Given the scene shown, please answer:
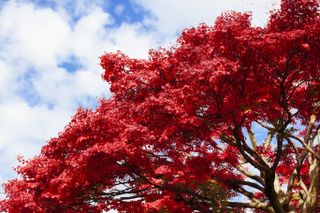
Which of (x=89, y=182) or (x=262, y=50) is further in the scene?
(x=89, y=182)

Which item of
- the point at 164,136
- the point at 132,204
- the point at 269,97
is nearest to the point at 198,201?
the point at 132,204

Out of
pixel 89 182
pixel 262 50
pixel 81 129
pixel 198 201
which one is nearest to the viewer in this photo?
pixel 262 50

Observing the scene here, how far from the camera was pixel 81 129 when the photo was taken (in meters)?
12.5

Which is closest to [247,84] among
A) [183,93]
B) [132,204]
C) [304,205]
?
[183,93]

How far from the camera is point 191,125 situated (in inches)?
514

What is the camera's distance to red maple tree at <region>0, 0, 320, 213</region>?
38.5 feet

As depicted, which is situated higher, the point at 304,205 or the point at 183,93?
the point at 183,93

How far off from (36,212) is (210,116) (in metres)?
6.80

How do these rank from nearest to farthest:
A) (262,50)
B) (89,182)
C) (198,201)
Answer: (262,50) → (89,182) → (198,201)

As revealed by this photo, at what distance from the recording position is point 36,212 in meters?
13.9

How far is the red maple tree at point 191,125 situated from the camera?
11.7 meters

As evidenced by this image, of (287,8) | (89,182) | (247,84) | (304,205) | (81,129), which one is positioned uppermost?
(287,8)

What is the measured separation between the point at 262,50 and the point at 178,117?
331 cm

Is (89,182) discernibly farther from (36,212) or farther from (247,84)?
(247,84)
